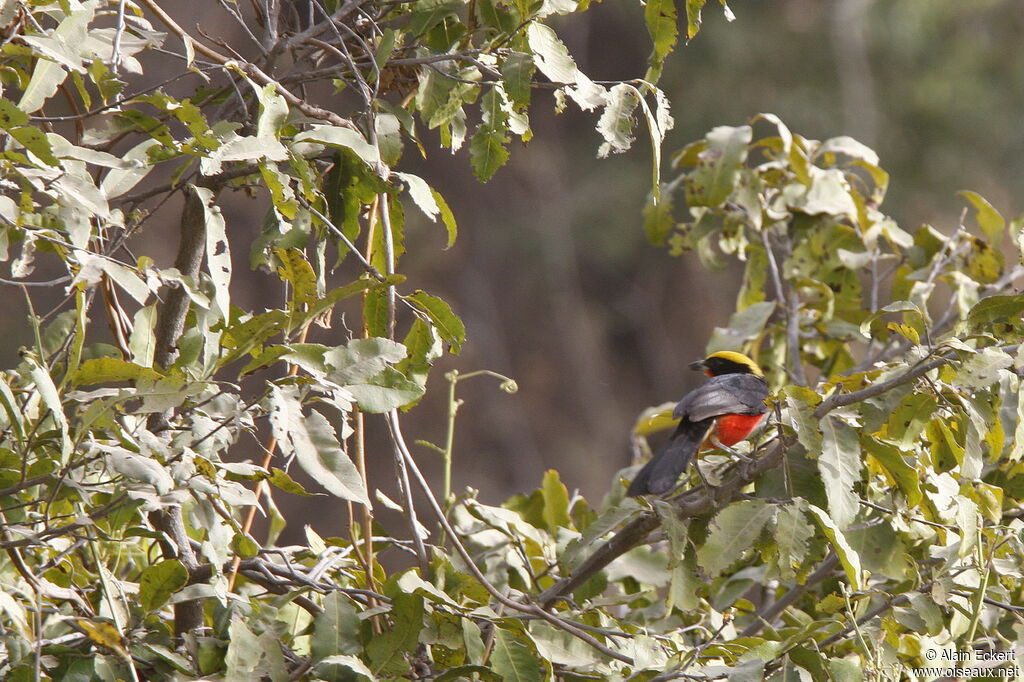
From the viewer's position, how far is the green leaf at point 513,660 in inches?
72.0

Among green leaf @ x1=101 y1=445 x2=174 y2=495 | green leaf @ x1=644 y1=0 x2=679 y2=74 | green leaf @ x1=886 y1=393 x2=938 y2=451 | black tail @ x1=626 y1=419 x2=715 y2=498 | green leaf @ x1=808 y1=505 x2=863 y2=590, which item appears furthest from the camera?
black tail @ x1=626 y1=419 x2=715 y2=498

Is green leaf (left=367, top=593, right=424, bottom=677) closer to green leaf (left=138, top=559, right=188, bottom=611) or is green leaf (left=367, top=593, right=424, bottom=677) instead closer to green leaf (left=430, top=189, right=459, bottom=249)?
green leaf (left=138, top=559, right=188, bottom=611)

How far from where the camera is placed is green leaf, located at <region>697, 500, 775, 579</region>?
75.0 inches

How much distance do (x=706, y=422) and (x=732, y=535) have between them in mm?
1338

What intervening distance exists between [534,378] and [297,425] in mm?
13516

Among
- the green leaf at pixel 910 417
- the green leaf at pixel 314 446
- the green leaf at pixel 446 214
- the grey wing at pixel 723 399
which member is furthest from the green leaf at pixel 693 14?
the grey wing at pixel 723 399

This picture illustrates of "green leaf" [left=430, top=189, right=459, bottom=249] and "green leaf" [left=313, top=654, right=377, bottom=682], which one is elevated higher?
"green leaf" [left=430, top=189, right=459, bottom=249]

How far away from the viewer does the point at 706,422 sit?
3236 mm

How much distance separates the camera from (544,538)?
259 cm

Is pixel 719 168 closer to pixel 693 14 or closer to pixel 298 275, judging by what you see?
pixel 693 14

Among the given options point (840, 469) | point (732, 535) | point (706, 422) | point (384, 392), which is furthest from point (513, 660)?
point (706, 422)

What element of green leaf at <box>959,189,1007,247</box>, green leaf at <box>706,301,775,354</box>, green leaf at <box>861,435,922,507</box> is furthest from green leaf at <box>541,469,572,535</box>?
green leaf at <box>959,189,1007,247</box>

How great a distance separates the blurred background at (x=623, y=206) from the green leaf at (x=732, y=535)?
10438mm

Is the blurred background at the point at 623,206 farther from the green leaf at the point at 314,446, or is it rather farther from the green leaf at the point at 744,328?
the green leaf at the point at 314,446
